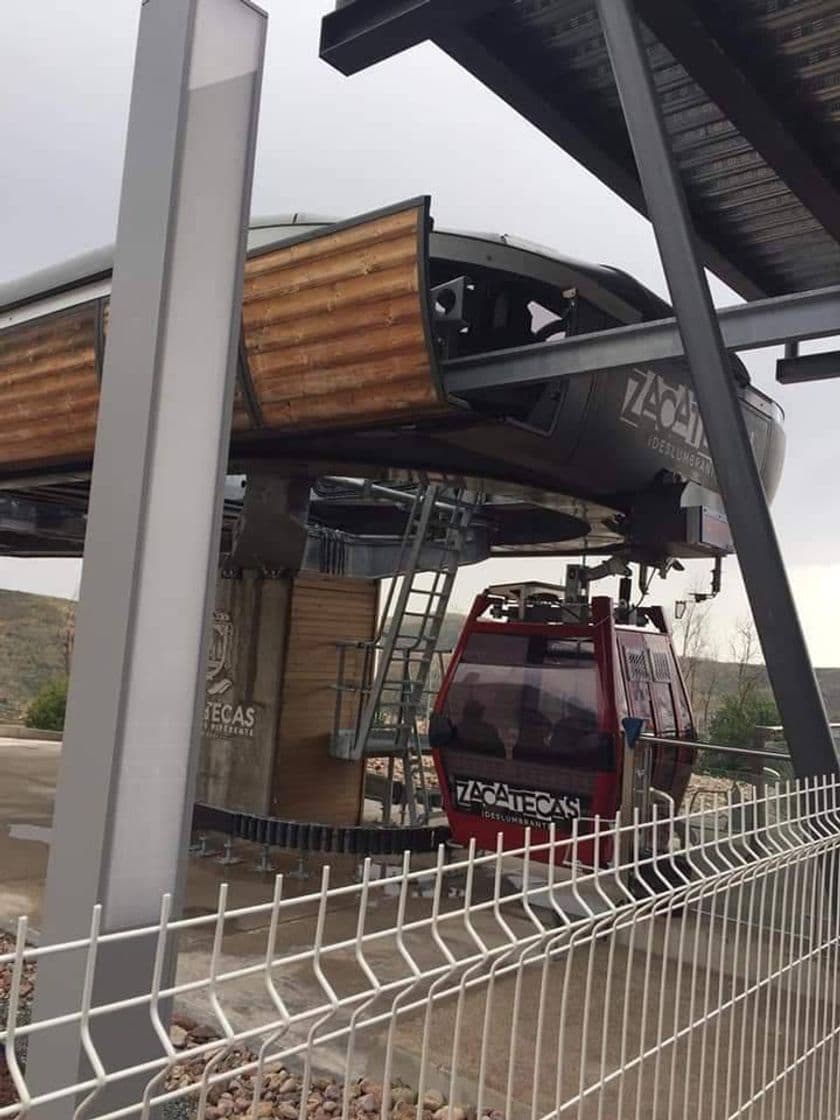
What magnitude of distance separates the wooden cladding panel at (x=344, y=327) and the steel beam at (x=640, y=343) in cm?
34

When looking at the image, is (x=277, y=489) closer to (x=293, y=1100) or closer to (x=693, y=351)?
(x=693, y=351)

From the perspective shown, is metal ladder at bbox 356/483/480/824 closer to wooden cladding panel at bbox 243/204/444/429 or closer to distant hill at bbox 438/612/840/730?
wooden cladding panel at bbox 243/204/444/429

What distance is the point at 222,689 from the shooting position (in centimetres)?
862

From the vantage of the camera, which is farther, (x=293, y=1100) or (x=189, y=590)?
(x=293, y=1100)

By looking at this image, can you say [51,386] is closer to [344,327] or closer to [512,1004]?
[344,327]

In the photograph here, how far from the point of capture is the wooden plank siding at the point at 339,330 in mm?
5543

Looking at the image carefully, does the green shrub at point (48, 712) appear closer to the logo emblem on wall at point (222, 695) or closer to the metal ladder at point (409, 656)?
the logo emblem on wall at point (222, 695)

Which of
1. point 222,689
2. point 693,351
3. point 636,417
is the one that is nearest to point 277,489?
point 222,689

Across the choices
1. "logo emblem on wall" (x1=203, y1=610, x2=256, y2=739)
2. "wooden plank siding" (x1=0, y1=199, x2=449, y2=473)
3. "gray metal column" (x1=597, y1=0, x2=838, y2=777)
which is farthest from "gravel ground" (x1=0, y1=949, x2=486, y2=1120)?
"logo emblem on wall" (x1=203, y1=610, x2=256, y2=739)

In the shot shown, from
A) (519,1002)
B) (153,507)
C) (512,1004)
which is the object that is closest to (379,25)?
(153,507)

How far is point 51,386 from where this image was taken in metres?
7.97

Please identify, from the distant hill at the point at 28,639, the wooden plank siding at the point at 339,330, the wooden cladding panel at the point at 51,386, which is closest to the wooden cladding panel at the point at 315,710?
the wooden plank siding at the point at 339,330

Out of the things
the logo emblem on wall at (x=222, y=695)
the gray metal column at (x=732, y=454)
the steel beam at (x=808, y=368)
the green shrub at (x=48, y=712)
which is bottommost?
the green shrub at (x=48, y=712)

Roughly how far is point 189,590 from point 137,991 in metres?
0.86
